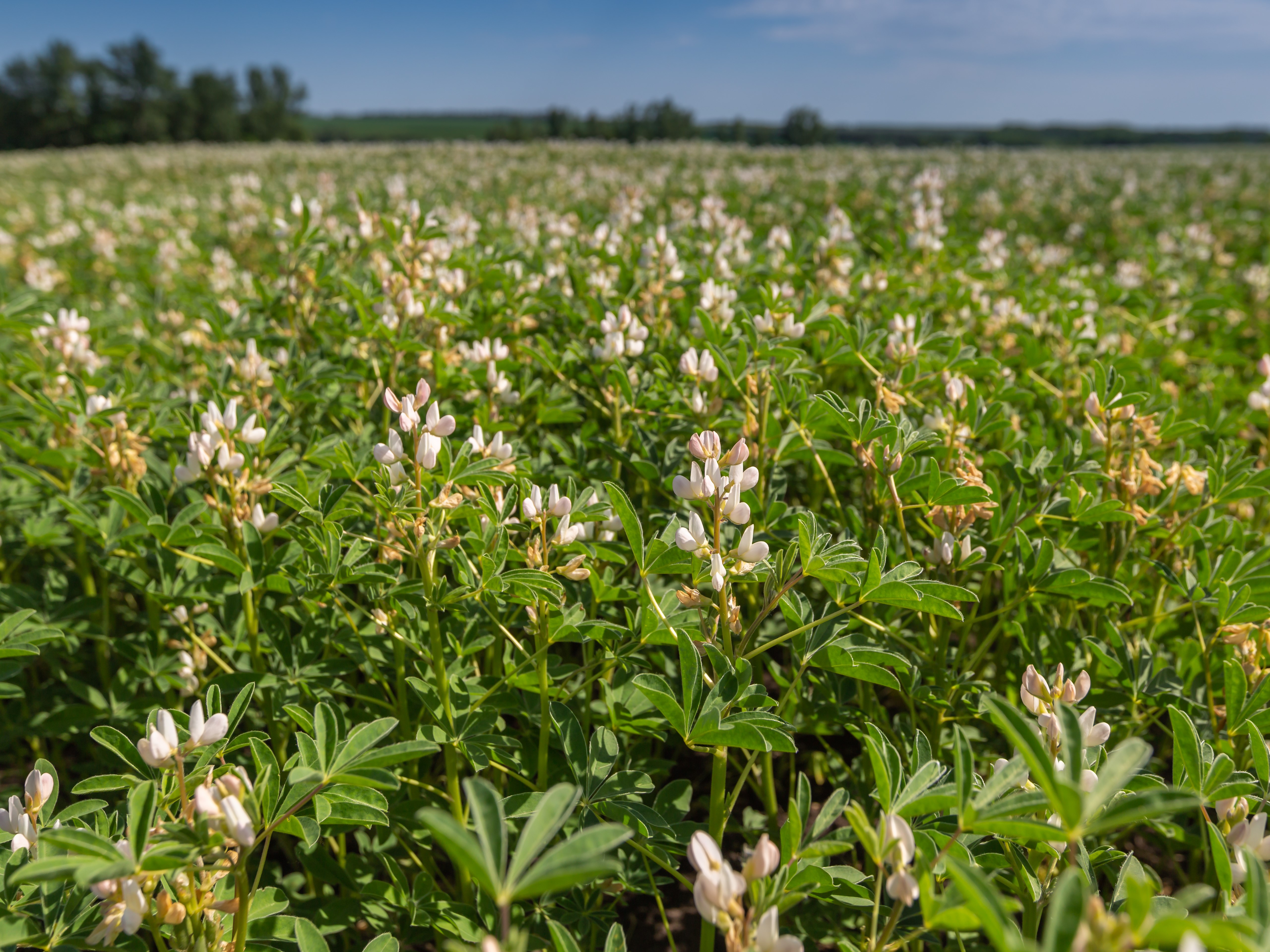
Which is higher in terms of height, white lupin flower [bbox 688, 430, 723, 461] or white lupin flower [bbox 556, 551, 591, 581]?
white lupin flower [bbox 688, 430, 723, 461]

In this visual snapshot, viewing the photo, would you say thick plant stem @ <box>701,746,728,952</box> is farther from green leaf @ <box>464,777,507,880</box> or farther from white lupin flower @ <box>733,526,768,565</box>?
green leaf @ <box>464,777,507,880</box>

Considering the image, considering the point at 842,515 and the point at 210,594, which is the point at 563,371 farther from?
the point at 210,594

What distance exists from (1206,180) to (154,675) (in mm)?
15671

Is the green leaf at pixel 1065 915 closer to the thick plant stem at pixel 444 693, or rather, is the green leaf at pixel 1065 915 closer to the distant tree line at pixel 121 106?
the thick plant stem at pixel 444 693

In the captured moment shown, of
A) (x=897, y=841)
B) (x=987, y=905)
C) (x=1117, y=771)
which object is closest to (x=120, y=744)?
(x=897, y=841)

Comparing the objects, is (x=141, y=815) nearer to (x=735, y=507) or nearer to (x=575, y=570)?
(x=575, y=570)

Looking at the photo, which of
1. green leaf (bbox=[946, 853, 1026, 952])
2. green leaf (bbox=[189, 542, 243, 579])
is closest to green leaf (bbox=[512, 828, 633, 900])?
green leaf (bbox=[946, 853, 1026, 952])

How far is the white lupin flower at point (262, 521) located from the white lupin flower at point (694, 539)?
1.13 metres

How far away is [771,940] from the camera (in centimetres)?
107

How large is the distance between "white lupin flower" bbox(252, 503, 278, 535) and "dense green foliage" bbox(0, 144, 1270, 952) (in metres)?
0.01

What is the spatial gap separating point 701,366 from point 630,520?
0.81 m

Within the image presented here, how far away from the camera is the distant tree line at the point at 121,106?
58062 millimetres

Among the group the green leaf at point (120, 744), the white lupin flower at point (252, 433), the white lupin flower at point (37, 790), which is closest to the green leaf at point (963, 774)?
the green leaf at point (120, 744)

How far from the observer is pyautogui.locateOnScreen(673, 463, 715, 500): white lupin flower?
159 cm
